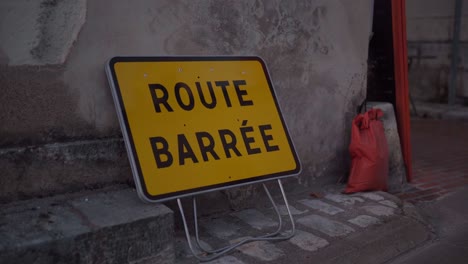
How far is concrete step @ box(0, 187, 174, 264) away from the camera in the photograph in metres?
2.20

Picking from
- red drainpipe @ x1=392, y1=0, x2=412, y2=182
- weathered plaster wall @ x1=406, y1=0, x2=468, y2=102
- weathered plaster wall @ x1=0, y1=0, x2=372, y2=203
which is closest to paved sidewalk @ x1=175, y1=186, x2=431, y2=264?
weathered plaster wall @ x1=0, y1=0, x2=372, y2=203

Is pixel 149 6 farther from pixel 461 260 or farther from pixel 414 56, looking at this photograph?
pixel 414 56

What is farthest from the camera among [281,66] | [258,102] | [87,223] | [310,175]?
[310,175]

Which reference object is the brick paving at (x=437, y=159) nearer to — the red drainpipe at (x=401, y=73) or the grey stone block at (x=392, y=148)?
the grey stone block at (x=392, y=148)

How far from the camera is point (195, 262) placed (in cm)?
277

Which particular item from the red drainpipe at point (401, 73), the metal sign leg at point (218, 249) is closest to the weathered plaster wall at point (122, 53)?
the red drainpipe at point (401, 73)

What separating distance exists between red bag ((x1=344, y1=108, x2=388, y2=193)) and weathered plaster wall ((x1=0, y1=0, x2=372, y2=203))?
8.8 inches

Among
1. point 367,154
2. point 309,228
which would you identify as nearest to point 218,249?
point 309,228

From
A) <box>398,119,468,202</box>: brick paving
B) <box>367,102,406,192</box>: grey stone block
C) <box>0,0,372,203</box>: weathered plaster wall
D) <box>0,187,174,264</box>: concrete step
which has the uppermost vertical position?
<box>0,0,372,203</box>: weathered plaster wall

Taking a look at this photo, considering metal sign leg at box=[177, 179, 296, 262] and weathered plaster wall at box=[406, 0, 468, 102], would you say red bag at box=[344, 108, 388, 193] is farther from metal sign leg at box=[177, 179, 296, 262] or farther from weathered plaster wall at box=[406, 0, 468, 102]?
weathered plaster wall at box=[406, 0, 468, 102]

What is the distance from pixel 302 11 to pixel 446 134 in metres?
4.32

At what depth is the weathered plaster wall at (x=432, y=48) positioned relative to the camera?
9.06 metres

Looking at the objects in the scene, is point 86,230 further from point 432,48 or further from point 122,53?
point 432,48

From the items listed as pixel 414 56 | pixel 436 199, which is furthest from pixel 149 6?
pixel 414 56
